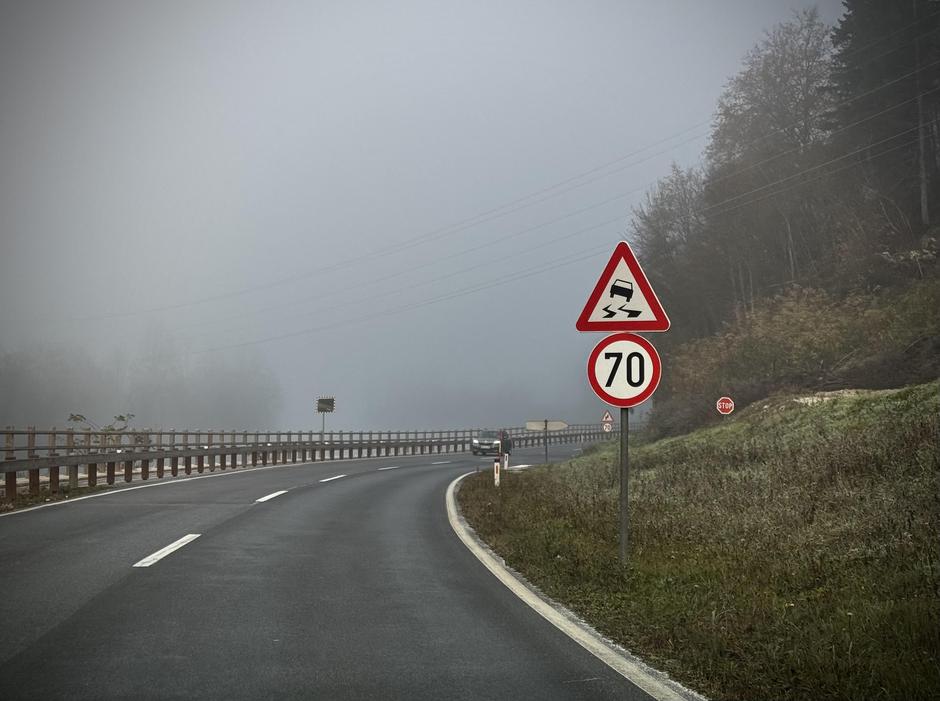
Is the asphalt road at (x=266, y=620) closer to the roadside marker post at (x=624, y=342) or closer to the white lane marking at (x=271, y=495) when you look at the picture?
the roadside marker post at (x=624, y=342)

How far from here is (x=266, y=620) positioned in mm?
6184

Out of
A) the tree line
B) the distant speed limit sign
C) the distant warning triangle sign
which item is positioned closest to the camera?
the distant speed limit sign

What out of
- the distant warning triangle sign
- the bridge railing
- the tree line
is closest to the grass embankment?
the distant warning triangle sign

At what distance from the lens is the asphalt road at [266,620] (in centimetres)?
453

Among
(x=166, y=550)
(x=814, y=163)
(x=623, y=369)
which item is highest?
(x=814, y=163)

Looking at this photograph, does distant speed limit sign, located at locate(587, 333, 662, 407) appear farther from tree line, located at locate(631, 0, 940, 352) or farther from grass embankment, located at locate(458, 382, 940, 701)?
tree line, located at locate(631, 0, 940, 352)

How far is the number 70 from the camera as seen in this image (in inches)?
308

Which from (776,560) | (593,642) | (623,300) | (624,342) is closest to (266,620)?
(593,642)

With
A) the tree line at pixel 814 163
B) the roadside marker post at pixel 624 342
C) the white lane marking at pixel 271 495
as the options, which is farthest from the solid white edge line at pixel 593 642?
the tree line at pixel 814 163

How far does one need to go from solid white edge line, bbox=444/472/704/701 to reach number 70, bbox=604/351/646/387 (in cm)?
221

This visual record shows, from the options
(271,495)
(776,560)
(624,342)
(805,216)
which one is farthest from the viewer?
(805,216)

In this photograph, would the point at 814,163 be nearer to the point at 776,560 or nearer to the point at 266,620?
the point at 776,560

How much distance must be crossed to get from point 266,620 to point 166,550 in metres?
4.09

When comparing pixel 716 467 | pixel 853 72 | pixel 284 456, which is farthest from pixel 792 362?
pixel 284 456
